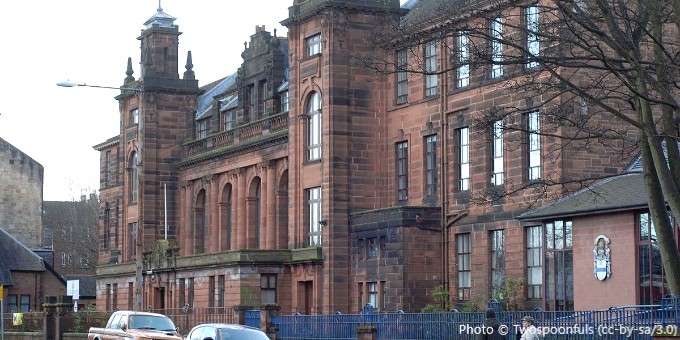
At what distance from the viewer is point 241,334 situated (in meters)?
31.5

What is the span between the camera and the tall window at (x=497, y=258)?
4638 centimetres

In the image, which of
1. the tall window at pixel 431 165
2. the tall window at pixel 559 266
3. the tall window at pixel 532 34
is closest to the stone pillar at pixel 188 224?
the tall window at pixel 431 165

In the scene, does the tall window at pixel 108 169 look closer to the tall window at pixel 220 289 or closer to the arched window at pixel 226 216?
the arched window at pixel 226 216

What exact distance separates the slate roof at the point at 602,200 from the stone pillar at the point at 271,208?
19.4 metres

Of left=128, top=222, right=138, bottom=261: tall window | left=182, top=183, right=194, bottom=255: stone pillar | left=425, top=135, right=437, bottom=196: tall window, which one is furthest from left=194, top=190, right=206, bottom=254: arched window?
left=425, top=135, right=437, bottom=196: tall window

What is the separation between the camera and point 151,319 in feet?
124

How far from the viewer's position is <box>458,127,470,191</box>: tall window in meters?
48.7

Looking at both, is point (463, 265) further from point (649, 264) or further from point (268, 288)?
point (649, 264)

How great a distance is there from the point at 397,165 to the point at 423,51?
5.29 meters

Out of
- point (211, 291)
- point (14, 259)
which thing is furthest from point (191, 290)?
point (14, 259)

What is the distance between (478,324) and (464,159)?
14.9m

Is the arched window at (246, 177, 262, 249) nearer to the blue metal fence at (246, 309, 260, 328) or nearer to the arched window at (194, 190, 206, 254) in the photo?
the arched window at (194, 190, 206, 254)

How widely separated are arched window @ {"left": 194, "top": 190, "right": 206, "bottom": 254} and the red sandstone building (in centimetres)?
9

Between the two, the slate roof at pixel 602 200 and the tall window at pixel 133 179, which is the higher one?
the tall window at pixel 133 179
